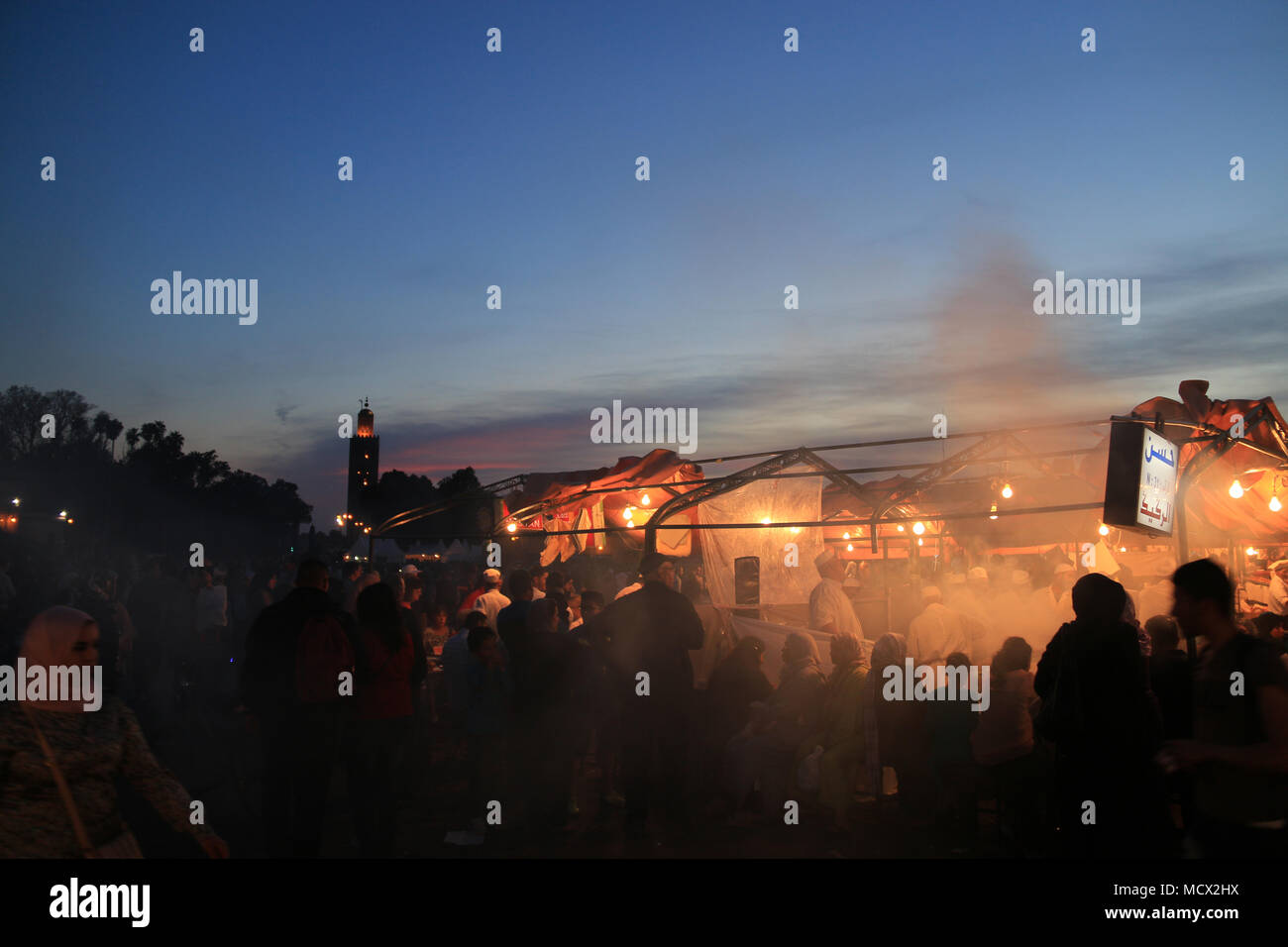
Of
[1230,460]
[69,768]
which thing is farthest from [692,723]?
[1230,460]

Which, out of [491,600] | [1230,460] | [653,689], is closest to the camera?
[653,689]

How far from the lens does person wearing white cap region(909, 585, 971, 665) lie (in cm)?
961

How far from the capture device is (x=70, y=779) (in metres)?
3.39

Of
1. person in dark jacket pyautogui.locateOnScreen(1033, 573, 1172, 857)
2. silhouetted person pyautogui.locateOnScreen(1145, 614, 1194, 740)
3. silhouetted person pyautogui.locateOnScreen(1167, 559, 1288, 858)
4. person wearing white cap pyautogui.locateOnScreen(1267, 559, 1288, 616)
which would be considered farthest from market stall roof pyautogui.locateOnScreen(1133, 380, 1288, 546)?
silhouetted person pyautogui.locateOnScreen(1167, 559, 1288, 858)

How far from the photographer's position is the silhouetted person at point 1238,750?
10.5 ft

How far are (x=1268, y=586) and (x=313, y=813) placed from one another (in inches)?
525

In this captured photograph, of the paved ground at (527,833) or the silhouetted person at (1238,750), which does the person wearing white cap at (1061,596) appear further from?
the silhouetted person at (1238,750)

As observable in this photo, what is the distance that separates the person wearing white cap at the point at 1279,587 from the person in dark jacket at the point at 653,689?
30.8ft

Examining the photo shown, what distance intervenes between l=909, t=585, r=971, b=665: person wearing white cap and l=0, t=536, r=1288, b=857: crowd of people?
3 cm

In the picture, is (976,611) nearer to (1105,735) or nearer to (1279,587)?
(1279,587)

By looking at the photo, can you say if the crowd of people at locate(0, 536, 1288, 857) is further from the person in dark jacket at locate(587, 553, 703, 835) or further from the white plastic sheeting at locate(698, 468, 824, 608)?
the white plastic sheeting at locate(698, 468, 824, 608)

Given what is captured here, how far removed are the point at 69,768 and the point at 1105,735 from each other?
14.5 feet

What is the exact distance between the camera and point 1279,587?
12.8m
